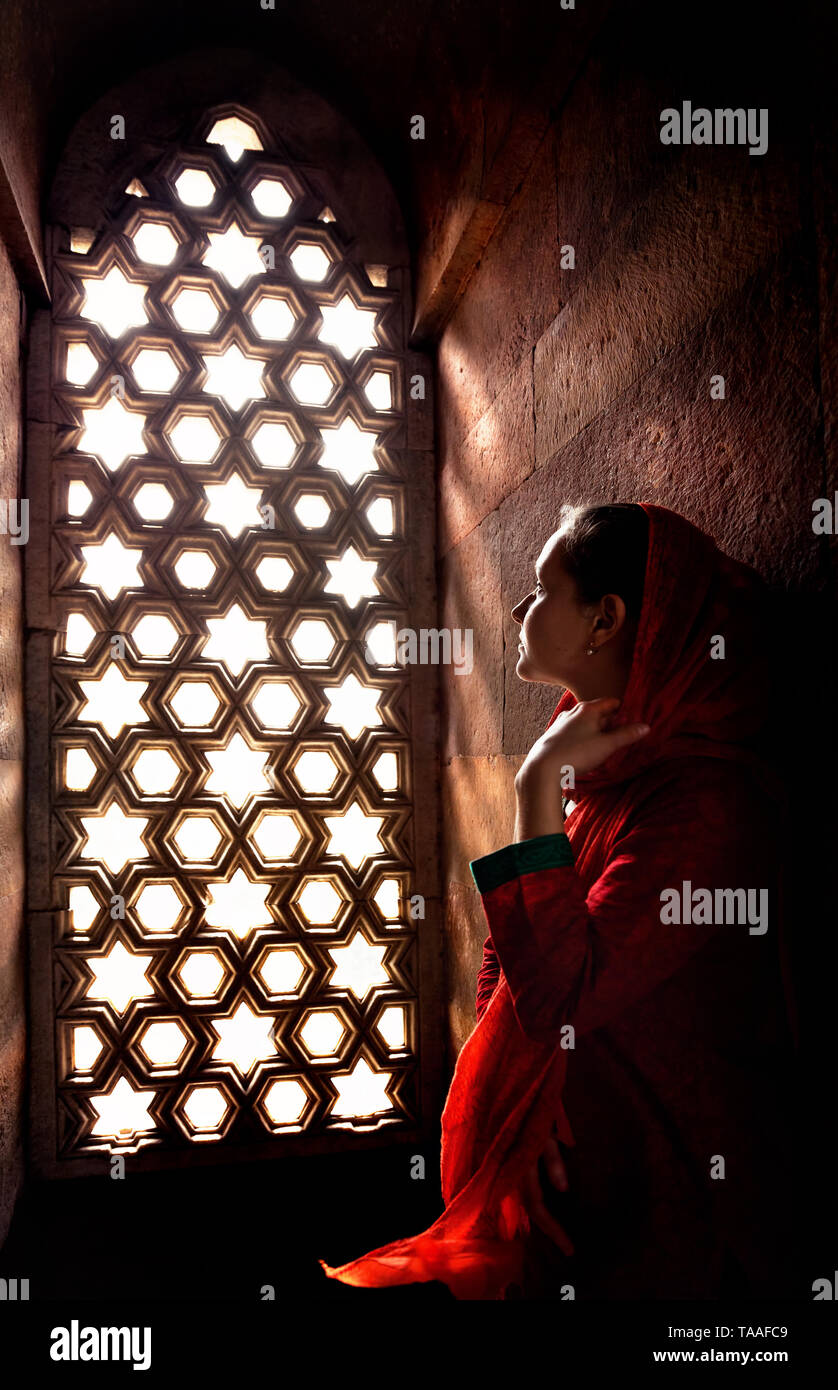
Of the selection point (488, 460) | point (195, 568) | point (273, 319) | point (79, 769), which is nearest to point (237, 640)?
point (195, 568)

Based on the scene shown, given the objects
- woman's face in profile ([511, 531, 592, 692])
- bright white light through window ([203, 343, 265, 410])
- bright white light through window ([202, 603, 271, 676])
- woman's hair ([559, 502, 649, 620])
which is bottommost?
woman's face in profile ([511, 531, 592, 692])

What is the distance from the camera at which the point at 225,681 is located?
3.09m

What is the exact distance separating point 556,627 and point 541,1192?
939 mm

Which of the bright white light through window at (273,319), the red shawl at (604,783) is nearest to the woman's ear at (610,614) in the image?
the red shawl at (604,783)

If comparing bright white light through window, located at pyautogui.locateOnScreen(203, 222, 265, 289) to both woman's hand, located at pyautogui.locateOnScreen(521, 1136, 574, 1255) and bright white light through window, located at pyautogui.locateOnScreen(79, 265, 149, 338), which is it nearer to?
bright white light through window, located at pyautogui.locateOnScreen(79, 265, 149, 338)

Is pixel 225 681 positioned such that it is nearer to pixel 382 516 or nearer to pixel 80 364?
pixel 382 516

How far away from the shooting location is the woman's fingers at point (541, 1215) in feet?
4.41

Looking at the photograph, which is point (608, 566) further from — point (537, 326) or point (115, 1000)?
point (115, 1000)

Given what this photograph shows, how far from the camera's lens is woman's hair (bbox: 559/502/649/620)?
1344 mm

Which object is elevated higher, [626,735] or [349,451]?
[349,451]

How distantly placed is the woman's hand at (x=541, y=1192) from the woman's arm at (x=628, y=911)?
0.80 feet

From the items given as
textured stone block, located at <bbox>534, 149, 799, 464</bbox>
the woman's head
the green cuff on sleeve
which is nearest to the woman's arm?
the green cuff on sleeve

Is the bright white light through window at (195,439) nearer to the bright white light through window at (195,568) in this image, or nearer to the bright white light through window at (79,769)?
the bright white light through window at (195,568)

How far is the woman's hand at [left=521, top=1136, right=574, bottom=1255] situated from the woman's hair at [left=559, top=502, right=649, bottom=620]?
0.89 m
